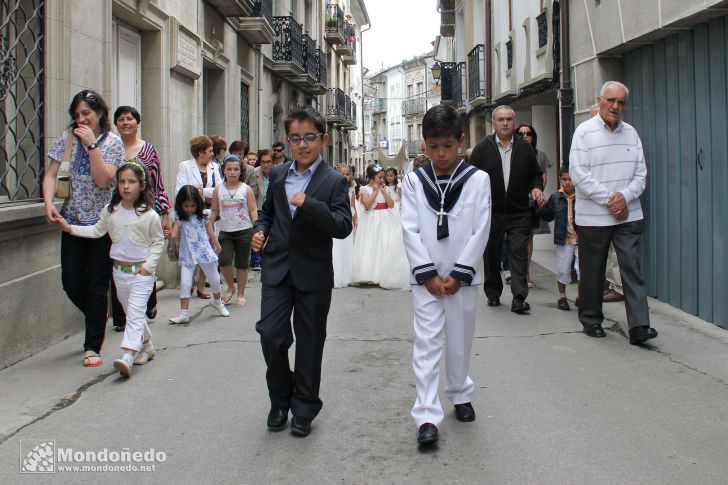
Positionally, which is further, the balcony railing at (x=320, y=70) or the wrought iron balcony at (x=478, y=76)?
the balcony railing at (x=320, y=70)

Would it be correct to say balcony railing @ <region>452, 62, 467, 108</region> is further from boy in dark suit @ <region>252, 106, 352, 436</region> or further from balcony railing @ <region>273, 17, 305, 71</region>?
boy in dark suit @ <region>252, 106, 352, 436</region>

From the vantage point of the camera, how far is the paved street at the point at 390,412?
392 centimetres

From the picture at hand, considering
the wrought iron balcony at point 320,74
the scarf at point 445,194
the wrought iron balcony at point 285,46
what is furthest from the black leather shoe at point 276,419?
the wrought iron balcony at point 320,74

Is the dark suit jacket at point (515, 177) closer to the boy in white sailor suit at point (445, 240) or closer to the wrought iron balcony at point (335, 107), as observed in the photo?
the boy in white sailor suit at point (445, 240)

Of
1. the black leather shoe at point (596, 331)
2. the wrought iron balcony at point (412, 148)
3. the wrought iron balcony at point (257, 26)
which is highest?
the wrought iron balcony at point (412, 148)

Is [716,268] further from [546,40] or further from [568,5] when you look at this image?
[546,40]

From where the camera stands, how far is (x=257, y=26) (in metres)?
16.2

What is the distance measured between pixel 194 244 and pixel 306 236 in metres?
4.15

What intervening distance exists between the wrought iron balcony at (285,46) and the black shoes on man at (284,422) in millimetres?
17704

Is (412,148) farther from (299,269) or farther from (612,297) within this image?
(299,269)

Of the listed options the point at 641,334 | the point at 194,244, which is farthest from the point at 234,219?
the point at 641,334

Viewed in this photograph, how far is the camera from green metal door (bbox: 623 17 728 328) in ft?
23.9

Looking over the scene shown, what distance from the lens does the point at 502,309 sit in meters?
8.56

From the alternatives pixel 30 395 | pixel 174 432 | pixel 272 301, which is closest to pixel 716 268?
pixel 272 301
